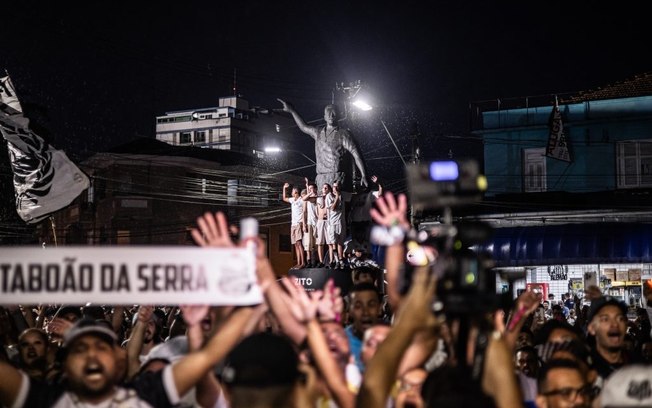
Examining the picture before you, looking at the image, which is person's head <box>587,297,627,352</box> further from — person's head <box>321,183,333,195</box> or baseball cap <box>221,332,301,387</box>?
person's head <box>321,183,333,195</box>

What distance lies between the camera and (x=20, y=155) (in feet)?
39.2

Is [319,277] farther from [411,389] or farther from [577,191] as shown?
[577,191]

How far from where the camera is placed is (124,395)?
4.68m

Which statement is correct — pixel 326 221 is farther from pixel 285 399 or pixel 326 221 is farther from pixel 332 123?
pixel 285 399

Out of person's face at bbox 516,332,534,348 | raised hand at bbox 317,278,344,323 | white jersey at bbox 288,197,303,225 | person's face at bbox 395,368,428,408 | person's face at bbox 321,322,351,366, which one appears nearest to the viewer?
person's face at bbox 395,368,428,408

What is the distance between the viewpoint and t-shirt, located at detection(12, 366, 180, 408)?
15.2 ft

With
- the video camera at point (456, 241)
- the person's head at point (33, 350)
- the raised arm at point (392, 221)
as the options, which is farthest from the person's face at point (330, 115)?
the video camera at point (456, 241)

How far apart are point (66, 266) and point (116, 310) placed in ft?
15.0

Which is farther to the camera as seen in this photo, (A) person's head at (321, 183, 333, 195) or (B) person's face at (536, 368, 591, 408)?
(A) person's head at (321, 183, 333, 195)

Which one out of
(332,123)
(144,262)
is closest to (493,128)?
(332,123)

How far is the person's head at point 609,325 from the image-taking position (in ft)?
22.2

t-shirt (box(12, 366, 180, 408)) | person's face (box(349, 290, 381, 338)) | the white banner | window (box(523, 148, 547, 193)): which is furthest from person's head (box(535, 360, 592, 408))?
window (box(523, 148, 547, 193))

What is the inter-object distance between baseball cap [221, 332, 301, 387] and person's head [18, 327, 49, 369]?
4329 mm

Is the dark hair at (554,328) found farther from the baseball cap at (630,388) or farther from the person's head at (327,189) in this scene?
the person's head at (327,189)
